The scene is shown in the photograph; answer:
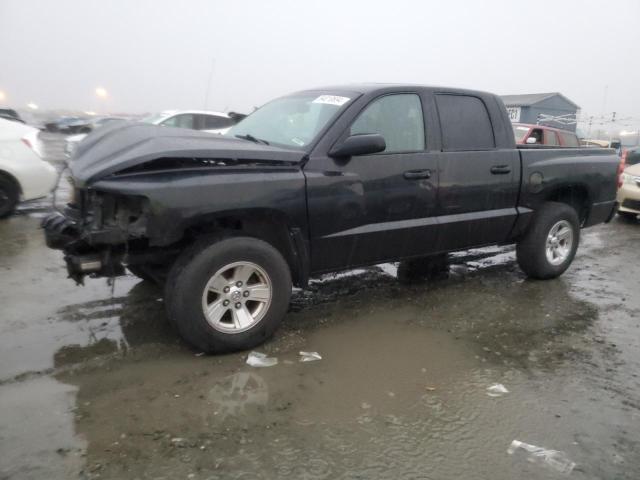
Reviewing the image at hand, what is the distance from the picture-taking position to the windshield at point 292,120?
3926mm

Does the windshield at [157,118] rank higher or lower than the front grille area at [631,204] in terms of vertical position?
higher

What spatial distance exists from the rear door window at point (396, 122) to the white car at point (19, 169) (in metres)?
5.25

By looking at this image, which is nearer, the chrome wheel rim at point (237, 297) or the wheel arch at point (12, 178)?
the chrome wheel rim at point (237, 297)

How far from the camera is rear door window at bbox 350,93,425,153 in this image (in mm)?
4027

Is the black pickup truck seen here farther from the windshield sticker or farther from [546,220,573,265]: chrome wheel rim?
[546,220,573,265]: chrome wheel rim

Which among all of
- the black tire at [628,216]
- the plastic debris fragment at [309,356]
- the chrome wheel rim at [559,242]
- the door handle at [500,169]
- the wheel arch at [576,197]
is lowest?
the plastic debris fragment at [309,356]

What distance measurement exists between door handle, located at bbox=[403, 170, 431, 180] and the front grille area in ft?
21.9

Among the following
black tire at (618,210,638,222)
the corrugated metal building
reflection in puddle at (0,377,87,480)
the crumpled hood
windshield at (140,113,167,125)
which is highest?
the corrugated metal building

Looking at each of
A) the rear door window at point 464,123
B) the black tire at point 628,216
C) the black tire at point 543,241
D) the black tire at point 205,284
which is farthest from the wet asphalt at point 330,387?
the black tire at point 628,216

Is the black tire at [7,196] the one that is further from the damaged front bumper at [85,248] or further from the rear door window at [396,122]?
the rear door window at [396,122]

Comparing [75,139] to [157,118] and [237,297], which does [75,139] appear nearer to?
[157,118]

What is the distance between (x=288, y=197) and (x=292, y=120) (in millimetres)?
952

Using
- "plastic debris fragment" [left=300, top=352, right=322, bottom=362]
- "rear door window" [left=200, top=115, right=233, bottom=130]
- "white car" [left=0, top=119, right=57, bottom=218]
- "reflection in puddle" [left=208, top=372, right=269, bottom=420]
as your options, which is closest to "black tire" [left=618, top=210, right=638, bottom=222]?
"rear door window" [left=200, top=115, right=233, bottom=130]

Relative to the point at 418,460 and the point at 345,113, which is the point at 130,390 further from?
the point at 345,113
